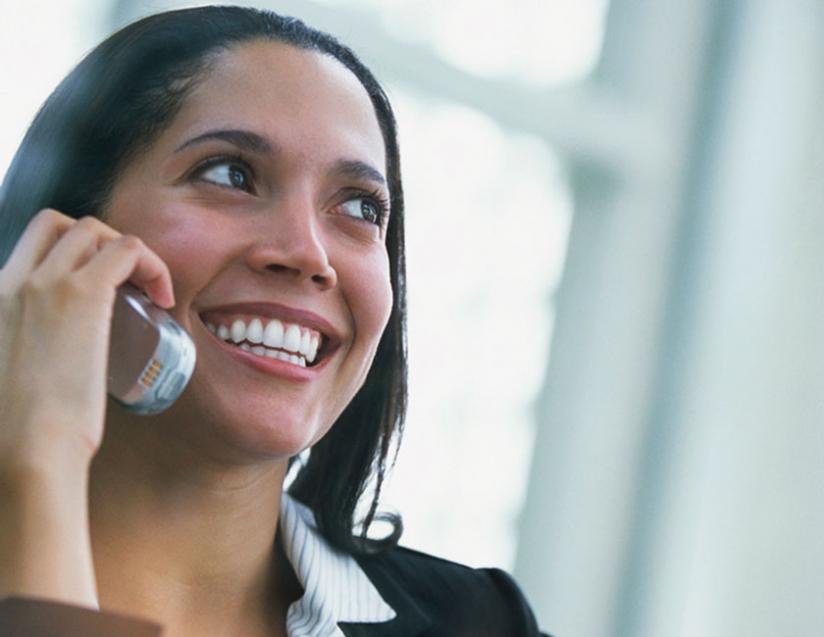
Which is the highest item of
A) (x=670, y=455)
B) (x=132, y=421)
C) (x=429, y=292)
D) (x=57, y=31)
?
(x=57, y=31)

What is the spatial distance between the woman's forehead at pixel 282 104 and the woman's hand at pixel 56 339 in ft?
0.68

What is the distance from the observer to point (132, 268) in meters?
1.11

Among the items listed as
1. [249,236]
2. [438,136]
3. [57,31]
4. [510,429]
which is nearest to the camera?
[249,236]

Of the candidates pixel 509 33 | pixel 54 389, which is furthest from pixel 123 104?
pixel 509 33

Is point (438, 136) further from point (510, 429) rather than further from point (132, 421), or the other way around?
point (132, 421)

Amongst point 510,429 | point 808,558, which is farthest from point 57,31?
point 808,558

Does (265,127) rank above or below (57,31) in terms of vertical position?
below

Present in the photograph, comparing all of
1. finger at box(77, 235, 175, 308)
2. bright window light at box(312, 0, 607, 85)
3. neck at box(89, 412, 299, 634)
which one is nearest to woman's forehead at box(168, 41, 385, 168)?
finger at box(77, 235, 175, 308)

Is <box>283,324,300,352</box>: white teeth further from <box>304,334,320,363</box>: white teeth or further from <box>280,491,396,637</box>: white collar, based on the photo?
<box>280,491,396,637</box>: white collar

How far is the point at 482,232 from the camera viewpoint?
2572mm

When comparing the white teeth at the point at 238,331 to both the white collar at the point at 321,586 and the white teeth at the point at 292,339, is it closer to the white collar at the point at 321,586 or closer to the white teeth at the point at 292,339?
the white teeth at the point at 292,339

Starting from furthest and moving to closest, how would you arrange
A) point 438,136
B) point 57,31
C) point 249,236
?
point 438,136 < point 57,31 < point 249,236

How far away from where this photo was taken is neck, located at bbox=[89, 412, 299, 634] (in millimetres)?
1269

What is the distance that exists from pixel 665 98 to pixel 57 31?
49.9 inches
